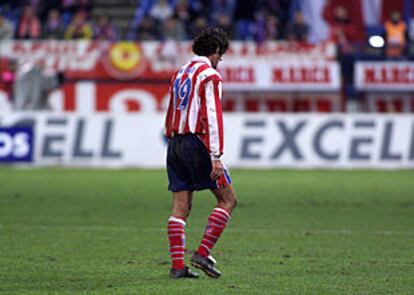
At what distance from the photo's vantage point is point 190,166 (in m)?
9.34

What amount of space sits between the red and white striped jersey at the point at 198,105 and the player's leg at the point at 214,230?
48 centimetres

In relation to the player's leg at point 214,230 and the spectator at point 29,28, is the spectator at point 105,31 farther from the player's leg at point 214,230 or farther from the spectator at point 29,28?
the player's leg at point 214,230

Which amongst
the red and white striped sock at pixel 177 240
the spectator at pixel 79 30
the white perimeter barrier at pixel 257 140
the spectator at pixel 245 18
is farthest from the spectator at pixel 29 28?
the red and white striped sock at pixel 177 240

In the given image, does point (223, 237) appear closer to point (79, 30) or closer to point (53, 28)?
point (79, 30)

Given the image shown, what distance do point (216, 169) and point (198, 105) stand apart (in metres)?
0.52

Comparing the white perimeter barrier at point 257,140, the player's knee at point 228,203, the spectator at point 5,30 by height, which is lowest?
the white perimeter barrier at point 257,140

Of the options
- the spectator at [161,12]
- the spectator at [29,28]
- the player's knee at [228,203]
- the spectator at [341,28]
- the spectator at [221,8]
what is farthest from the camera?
the spectator at [221,8]

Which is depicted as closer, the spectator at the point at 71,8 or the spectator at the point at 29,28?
the spectator at the point at 29,28

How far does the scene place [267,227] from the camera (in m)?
13.6

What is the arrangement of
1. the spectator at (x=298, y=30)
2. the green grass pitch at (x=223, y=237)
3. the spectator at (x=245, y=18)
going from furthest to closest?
the spectator at (x=245, y=18)
the spectator at (x=298, y=30)
the green grass pitch at (x=223, y=237)

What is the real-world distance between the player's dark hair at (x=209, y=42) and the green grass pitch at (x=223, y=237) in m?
1.76

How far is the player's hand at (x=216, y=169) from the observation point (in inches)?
357

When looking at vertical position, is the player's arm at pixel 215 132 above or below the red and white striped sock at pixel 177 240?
above

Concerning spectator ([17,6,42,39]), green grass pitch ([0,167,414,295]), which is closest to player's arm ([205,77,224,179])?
green grass pitch ([0,167,414,295])
